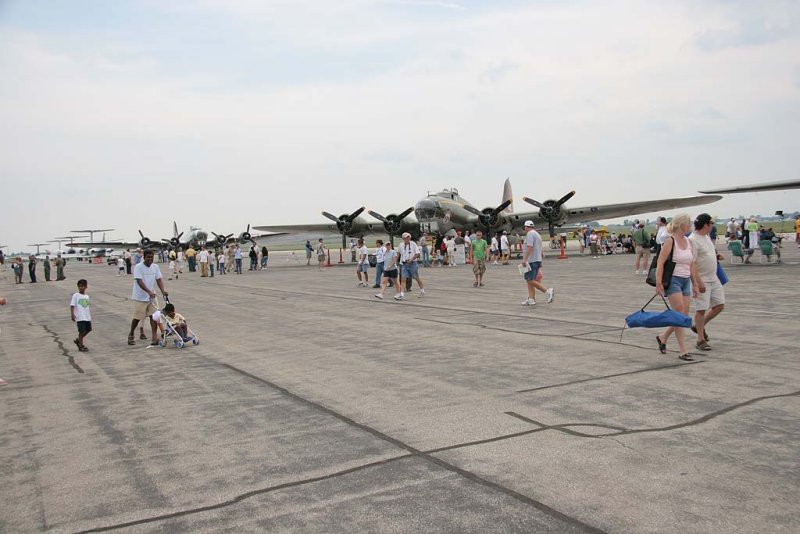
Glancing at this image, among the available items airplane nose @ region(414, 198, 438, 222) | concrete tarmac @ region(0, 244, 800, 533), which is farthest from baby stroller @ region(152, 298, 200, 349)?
airplane nose @ region(414, 198, 438, 222)

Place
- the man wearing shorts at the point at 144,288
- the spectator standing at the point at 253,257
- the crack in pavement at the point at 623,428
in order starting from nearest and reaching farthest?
1. the crack in pavement at the point at 623,428
2. the man wearing shorts at the point at 144,288
3. the spectator standing at the point at 253,257

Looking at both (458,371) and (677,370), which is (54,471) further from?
(677,370)

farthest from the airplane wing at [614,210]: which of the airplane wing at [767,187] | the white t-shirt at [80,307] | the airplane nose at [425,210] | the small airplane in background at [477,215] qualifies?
the white t-shirt at [80,307]

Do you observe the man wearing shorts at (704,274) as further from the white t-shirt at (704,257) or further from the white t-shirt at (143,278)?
the white t-shirt at (143,278)

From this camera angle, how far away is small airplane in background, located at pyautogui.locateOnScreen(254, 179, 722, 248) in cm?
4081

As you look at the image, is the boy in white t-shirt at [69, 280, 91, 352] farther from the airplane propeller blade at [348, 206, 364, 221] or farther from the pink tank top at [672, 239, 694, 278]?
the airplane propeller blade at [348, 206, 364, 221]

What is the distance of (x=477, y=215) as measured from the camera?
42812 mm

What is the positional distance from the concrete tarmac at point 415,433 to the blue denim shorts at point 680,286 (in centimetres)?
86

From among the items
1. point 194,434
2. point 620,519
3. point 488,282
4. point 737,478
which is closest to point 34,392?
point 194,434

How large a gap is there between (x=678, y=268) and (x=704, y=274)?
588mm

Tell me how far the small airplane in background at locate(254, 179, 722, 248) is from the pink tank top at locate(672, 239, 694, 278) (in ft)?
98.3

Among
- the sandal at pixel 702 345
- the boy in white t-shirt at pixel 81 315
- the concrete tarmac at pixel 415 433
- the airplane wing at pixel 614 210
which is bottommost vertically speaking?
the concrete tarmac at pixel 415 433

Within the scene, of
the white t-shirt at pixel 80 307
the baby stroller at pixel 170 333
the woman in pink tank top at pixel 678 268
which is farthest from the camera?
the white t-shirt at pixel 80 307

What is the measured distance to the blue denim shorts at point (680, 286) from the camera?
27.9 feet
